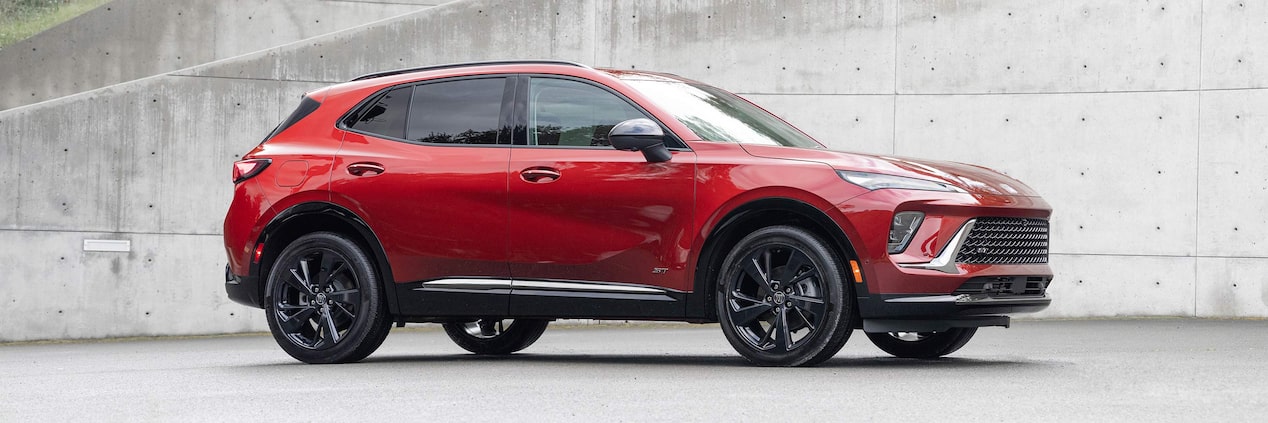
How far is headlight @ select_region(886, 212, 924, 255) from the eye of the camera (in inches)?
262

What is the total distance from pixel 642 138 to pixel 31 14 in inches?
574

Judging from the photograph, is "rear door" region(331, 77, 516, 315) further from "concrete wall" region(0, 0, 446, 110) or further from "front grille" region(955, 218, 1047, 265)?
"concrete wall" region(0, 0, 446, 110)

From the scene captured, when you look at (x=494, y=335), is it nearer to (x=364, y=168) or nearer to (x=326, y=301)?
(x=326, y=301)

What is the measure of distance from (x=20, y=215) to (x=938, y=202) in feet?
30.8

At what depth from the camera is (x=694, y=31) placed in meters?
14.0

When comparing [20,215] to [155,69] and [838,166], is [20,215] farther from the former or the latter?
[838,166]

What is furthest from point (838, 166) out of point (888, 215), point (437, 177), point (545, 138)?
point (437, 177)

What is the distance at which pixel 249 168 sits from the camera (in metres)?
8.27

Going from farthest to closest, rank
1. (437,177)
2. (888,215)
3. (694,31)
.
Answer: (694,31)
(437,177)
(888,215)

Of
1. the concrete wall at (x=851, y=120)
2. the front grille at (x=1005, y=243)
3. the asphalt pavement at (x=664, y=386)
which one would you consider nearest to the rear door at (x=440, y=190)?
the asphalt pavement at (x=664, y=386)

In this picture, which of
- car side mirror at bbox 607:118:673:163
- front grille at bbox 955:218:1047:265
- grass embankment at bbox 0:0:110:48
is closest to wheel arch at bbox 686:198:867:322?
car side mirror at bbox 607:118:673:163

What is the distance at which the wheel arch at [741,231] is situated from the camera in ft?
22.4

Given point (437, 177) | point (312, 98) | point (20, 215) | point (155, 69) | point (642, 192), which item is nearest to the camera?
point (642, 192)

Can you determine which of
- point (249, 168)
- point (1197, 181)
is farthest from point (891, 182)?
point (1197, 181)
